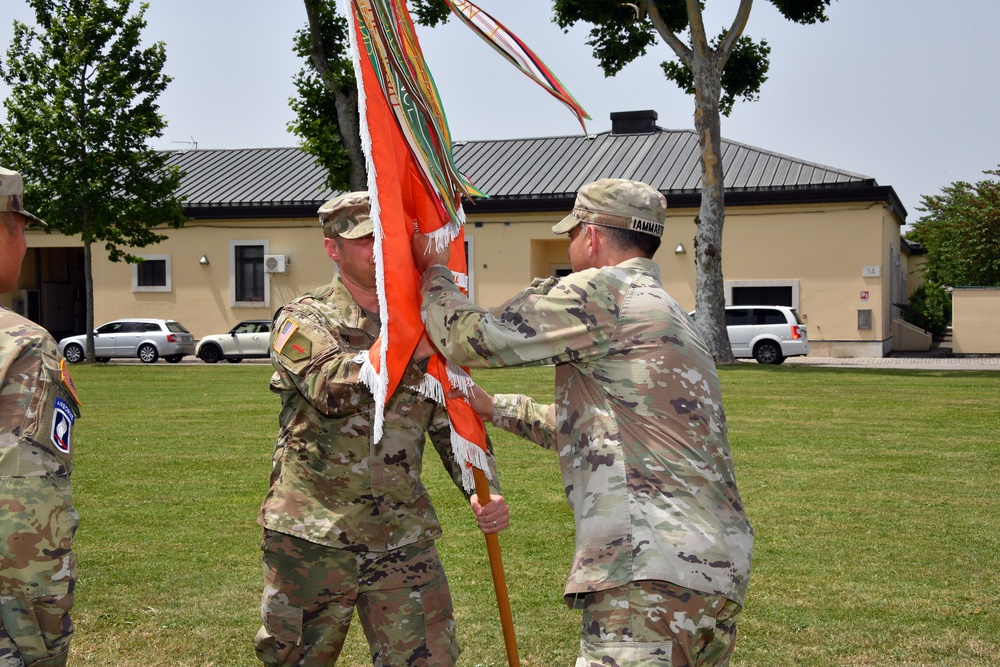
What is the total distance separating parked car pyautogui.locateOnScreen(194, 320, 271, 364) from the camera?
1325 inches

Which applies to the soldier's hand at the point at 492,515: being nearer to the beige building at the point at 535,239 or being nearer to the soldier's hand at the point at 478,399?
the soldier's hand at the point at 478,399

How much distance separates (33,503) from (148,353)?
106ft

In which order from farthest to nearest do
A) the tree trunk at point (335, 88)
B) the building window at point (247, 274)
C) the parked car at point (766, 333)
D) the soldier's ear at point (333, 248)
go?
the building window at point (247, 274), the parked car at point (766, 333), the tree trunk at point (335, 88), the soldier's ear at point (333, 248)

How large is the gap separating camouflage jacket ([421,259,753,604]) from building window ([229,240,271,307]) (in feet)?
121

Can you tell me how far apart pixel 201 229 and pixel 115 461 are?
29.1m

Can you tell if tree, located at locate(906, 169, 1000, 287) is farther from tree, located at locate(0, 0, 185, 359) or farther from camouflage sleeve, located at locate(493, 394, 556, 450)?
camouflage sleeve, located at locate(493, 394, 556, 450)

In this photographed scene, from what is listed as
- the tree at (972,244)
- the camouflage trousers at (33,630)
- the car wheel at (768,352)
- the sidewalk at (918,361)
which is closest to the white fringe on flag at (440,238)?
the camouflage trousers at (33,630)

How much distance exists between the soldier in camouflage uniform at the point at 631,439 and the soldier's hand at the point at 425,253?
35 centimetres

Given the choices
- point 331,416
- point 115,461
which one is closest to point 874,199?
point 115,461

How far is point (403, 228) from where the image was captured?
3625 millimetres

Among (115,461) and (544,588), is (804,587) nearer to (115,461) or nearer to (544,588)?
(544,588)

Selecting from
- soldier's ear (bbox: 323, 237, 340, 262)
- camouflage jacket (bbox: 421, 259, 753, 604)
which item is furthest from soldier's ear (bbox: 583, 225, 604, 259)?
soldier's ear (bbox: 323, 237, 340, 262)

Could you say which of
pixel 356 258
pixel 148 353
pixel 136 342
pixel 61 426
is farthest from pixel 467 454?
pixel 136 342

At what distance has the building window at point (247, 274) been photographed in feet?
129
